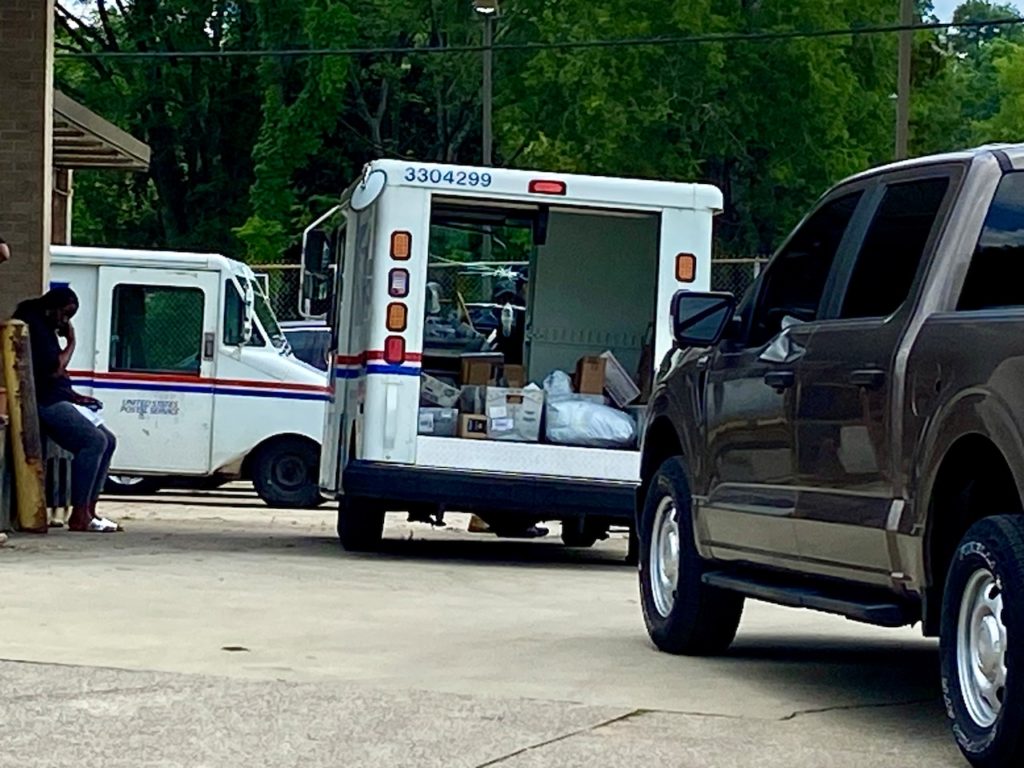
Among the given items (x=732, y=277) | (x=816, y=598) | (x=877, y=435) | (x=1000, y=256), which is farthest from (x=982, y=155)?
(x=732, y=277)

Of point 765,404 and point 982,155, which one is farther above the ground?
point 982,155

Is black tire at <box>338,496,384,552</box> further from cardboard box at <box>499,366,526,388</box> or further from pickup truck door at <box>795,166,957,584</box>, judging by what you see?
pickup truck door at <box>795,166,957,584</box>

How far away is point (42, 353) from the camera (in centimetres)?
1530

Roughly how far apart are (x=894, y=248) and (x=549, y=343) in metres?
8.53

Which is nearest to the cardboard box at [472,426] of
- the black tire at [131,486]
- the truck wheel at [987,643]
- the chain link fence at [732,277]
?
the black tire at [131,486]

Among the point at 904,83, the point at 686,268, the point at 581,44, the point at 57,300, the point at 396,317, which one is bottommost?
the point at 57,300

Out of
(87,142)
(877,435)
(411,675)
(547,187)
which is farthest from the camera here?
(87,142)

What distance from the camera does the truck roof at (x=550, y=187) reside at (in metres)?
13.9

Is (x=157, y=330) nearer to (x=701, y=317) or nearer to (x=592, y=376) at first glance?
(x=592, y=376)

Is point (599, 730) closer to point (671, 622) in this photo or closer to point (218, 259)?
point (671, 622)

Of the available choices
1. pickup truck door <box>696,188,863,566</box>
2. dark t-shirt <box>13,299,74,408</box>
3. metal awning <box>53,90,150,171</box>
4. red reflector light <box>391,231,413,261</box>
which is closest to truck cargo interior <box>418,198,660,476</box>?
red reflector light <box>391,231,413,261</box>

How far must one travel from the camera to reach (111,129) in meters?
21.2

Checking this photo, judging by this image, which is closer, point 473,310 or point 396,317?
point 396,317

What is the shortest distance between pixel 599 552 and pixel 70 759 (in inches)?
407
